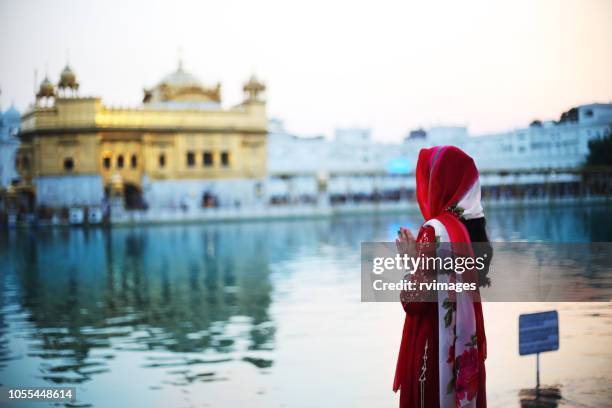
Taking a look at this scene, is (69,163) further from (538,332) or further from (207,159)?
(538,332)

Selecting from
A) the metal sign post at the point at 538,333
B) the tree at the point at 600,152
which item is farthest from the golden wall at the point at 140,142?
the metal sign post at the point at 538,333

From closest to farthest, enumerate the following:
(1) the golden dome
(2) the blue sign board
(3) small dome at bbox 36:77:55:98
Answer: (2) the blue sign board, (3) small dome at bbox 36:77:55:98, (1) the golden dome

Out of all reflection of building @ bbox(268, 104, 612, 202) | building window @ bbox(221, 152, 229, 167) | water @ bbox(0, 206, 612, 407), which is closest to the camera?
water @ bbox(0, 206, 612, 407)

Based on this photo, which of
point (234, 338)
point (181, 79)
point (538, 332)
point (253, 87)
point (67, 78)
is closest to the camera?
point (538, 332)

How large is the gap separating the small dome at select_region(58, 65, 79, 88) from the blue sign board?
28.4 meters

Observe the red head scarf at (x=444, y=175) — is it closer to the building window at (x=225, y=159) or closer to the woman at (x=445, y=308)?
the woman at (x=445, y=308)

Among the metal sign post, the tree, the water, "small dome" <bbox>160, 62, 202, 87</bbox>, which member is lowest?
the water

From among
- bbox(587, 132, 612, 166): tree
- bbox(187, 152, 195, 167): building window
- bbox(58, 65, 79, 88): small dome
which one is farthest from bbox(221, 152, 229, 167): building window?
bbox(587, 132, 612, 166): tree

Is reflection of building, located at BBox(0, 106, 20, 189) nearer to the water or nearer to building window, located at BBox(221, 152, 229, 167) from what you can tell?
building window, located at BBox(221, 152, 229, 167)

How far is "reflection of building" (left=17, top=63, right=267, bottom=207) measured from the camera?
29.9 meters

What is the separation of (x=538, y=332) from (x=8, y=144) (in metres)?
34.6

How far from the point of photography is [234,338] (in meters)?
6.38

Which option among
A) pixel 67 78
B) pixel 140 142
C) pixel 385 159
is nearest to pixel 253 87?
pixel 140 142

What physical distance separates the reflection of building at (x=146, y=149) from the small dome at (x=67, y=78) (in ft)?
0.12
